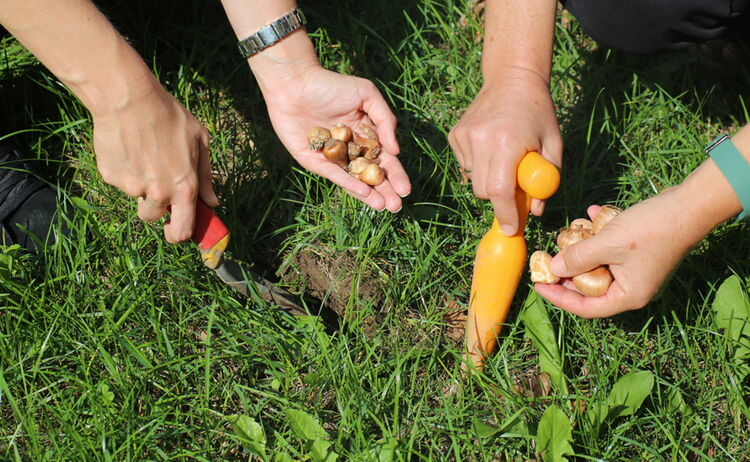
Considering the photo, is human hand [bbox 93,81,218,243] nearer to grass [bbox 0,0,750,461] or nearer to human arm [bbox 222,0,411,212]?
grass [bbox 0,0,750,461]

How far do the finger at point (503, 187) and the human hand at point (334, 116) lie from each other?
33 cm

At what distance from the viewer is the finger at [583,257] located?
1.47 meters

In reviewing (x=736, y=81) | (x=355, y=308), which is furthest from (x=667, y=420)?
(x=736, y=81)

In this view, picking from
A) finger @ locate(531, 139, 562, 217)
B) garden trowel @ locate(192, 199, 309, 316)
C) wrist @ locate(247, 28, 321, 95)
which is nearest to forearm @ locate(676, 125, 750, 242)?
finger @ locate(531, 139, 562, 217)

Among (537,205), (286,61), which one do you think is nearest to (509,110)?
(537,205)

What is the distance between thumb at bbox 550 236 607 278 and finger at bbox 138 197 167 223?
929 millimetres

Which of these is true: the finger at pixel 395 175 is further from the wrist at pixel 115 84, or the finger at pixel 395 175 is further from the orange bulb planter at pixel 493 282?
the wrist at pixel 115 84

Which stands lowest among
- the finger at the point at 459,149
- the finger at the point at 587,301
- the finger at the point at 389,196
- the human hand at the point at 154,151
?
the finger at the point at 587,301

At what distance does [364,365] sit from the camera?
1.67 m

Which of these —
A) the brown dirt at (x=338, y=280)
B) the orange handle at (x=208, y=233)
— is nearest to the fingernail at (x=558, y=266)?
the brown dirt at (x=338, y=280)

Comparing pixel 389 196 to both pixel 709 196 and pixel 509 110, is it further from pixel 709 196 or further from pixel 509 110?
pixel 709 196

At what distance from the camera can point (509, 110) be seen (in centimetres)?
159

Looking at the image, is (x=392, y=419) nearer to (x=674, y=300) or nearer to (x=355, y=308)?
(x=355, y=308)

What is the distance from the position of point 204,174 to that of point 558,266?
87 cm
